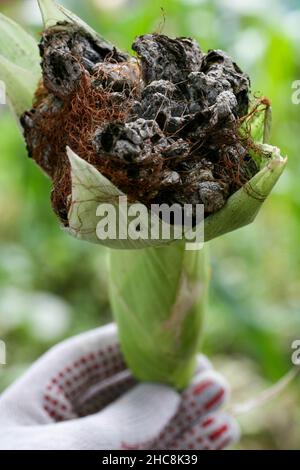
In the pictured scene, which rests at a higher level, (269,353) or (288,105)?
(288,105)

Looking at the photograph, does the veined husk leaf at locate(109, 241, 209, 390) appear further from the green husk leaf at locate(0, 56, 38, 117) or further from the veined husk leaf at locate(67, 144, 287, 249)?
the green husk leaf at locate(0, 56, 38, 117)

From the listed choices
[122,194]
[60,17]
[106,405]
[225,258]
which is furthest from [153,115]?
[225,258]

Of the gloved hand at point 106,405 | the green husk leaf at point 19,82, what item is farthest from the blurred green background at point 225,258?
the green husk leaf at point 19,82

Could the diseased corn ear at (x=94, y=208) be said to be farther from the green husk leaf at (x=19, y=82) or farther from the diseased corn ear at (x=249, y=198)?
the green husk leaf at (x=19, y=82)

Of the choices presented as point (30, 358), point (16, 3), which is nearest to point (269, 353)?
point (30, 358)

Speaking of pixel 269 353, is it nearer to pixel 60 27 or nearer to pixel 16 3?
pixel 60 27

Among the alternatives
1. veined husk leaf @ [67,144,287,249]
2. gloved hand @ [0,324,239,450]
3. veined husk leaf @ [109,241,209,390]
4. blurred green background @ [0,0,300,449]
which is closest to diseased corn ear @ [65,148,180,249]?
veined husk leaf @ [67,144,287,249]

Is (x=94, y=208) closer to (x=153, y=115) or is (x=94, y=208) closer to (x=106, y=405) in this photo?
(x=153, y=115)
